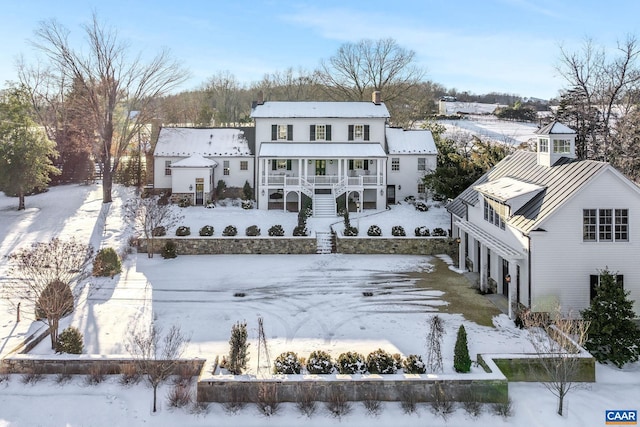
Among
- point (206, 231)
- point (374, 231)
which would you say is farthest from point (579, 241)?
point (206, 231)

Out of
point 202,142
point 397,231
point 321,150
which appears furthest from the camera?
point 202,142

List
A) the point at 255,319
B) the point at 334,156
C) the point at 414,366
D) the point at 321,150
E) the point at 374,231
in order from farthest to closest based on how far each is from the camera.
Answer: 1. the point at 321,150
2. the point at 334,156
3. the point at 374,231
4. the point at 255,319
5. the point at 414,366

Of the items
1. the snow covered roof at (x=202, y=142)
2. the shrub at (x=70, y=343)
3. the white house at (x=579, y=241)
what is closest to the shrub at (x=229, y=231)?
the snow covered roof at (x=202, y=142)

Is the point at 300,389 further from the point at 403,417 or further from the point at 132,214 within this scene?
the point at 132,214

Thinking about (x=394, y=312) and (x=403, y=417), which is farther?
(x=394, y=312)

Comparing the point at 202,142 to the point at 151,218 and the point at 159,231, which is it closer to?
the point at 159,231

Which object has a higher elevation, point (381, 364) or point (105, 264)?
point (105, 264)

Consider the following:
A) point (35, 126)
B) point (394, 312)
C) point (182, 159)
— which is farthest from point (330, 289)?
point (35, 126)
